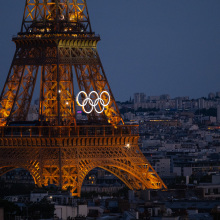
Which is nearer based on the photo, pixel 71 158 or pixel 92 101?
pixel 71 158

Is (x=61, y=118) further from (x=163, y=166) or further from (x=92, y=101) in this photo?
(x=163, y=166)

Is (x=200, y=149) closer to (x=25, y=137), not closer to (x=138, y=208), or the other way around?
(x=25, y=137)

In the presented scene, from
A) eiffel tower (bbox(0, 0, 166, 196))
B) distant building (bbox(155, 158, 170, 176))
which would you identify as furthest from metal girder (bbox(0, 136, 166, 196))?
A: distant building (bbox(155, 158, 170, 176))

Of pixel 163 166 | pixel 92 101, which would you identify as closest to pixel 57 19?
pixel 92 101

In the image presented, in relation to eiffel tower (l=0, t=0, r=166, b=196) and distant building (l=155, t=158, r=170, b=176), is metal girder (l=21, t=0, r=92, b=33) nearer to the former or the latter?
eiffel tower (l=0, t=0, r=166, b=196)

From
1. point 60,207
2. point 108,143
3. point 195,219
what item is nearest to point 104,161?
point 108,143

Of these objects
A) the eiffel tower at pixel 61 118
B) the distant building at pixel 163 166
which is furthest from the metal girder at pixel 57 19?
the distant building at pixel 163 166

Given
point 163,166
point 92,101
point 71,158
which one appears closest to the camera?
point 71,158

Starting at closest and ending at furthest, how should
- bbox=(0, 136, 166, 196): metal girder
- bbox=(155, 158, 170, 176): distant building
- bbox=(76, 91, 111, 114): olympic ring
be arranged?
bbox=(0, 136, 166, 196): metal girder, bbox=(76, 91, 111, 114): olympic ring, bbox=(155, 158, 170, 176): distant building

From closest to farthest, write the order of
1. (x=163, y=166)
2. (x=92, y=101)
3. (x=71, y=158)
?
(x=71, y=158)
(x=92, y=101)
(x=163, y=166)

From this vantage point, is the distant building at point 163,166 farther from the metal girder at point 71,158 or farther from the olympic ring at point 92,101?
the metal girder at point 71,158
